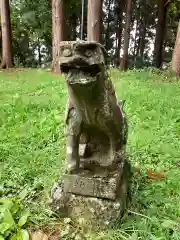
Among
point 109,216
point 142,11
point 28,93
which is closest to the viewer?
point 109,216

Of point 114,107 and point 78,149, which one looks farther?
point 78,149

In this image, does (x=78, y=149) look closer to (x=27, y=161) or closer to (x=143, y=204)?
(x=143, y=204)

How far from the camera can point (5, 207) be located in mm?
2281

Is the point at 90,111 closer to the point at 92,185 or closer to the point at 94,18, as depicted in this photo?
the point at 92,185

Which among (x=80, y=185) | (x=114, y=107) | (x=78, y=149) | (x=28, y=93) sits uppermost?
(x=114, y=107)

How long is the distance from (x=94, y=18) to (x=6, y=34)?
5.03 metres

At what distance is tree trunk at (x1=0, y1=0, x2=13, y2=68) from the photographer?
1186 centimetres

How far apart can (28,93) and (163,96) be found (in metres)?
3.17

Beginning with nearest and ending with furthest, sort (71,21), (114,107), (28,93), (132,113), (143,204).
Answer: (114,107)
(143,204)
(132,113)
(28,93)
(71,21)

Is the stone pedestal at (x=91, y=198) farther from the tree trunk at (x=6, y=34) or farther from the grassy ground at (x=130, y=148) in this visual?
the tree trunk at (x=6, y=34)

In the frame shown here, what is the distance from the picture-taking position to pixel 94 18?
28.2ft

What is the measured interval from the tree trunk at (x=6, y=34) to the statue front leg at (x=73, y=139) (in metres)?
11.0

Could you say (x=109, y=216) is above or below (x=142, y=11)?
below

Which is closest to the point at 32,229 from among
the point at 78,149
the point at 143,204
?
the point at 78,149
